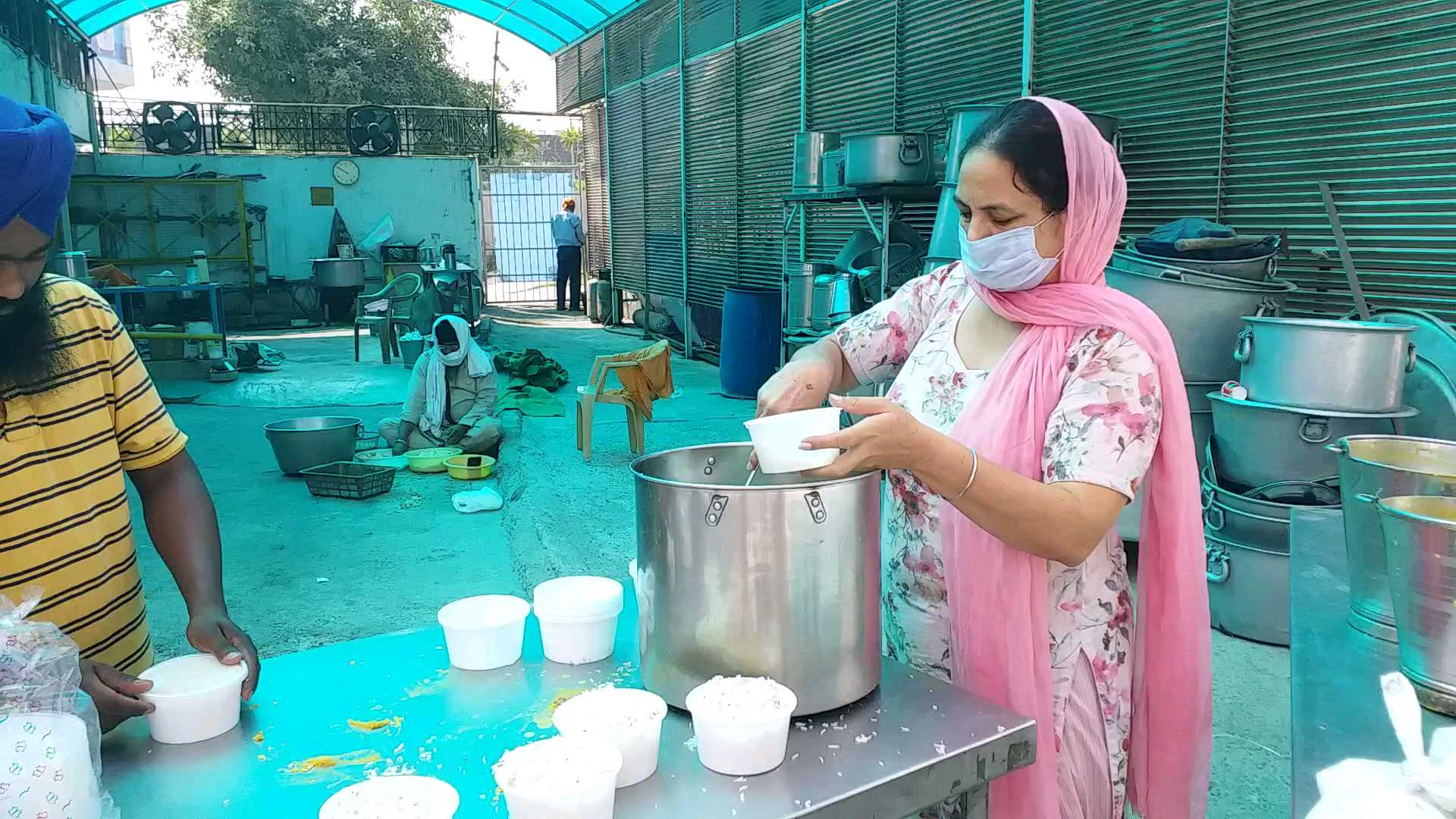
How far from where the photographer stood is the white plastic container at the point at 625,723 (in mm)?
1222

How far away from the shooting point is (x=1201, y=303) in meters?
3.77

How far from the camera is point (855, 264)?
7.00m

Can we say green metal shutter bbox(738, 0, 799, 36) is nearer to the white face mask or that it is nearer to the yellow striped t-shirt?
the white face mask

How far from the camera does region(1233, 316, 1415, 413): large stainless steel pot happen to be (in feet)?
10.4

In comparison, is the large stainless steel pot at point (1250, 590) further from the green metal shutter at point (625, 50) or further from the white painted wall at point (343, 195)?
the white painted wall at point (343, 195)

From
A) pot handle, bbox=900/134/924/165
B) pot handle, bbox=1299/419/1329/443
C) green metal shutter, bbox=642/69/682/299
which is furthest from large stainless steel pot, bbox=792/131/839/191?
green metal shutter, bbox=642/69/682/299

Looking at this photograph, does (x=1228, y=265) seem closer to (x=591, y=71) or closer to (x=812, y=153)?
(x=812, y=153)

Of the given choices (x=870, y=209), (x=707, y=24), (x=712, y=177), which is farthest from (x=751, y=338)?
(x=707, y=24)

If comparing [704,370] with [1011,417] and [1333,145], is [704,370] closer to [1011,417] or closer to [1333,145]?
[1333,145]

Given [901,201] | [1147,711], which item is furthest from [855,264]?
[1147,711]

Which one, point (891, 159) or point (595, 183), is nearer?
point (891, 159)

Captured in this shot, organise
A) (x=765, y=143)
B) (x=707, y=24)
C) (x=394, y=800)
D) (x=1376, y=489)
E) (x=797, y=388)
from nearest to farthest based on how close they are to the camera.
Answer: (x=394, y=800), (x=1376, y=489), (x=797, y=388), (x=765, y=143), (x=707, y=24)

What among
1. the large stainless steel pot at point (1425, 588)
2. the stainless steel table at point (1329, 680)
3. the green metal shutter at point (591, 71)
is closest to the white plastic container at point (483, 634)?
the stainless steel table at point (1329, 680)

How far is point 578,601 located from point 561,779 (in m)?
0.52
